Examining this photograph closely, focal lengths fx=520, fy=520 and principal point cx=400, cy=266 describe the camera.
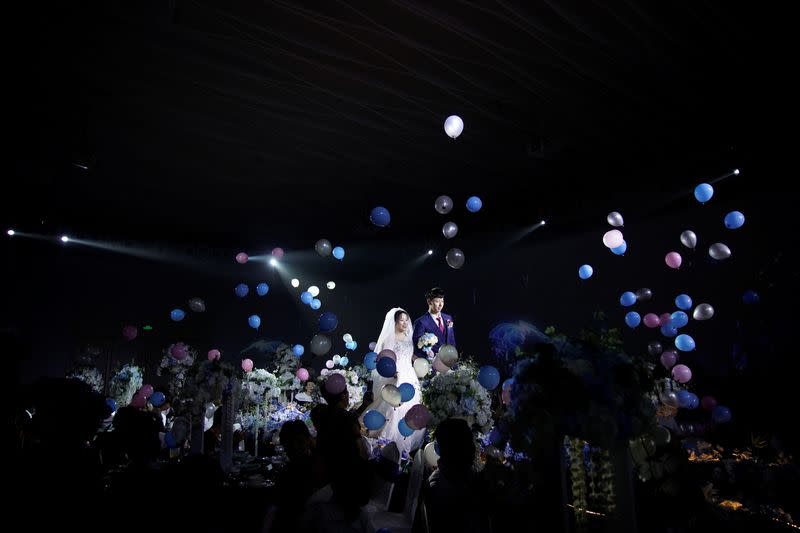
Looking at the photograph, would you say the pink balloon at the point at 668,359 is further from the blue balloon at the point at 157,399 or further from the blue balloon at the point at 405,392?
the blue balloon at the point at 157,399

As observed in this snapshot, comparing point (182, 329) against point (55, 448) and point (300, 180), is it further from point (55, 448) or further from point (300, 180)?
point (55, 448)

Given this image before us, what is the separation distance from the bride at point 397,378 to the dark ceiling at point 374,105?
230 centimetres

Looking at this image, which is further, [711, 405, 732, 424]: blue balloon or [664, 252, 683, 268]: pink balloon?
[664, 252, 683, 268]: pink balloon

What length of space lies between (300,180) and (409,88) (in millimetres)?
3074

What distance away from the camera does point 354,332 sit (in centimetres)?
1223

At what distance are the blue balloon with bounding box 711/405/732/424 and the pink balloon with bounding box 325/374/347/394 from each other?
4315 millimetres

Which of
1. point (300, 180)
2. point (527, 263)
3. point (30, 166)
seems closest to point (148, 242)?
point (30, 166)

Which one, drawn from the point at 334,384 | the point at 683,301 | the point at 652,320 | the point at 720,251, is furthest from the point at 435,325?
the point at 720,251

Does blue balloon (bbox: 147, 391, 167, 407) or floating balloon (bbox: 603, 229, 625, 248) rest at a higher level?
floating balloon (bbox: 603, 229, 625, 248)

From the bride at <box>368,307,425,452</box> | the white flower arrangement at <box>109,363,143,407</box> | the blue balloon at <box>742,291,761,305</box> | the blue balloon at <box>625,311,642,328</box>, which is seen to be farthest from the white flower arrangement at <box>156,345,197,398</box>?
the blue balloon at <box>742,291,761,305</box>

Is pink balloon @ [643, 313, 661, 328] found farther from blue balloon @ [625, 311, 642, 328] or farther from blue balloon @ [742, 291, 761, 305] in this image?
blue balloon @ [742, 291, 761, 305]

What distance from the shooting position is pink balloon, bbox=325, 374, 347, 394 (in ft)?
15.5

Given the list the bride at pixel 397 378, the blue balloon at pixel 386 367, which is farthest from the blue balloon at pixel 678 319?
the blue balloon at pixel 386 367

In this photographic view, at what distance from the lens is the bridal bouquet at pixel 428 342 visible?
6227 mm
